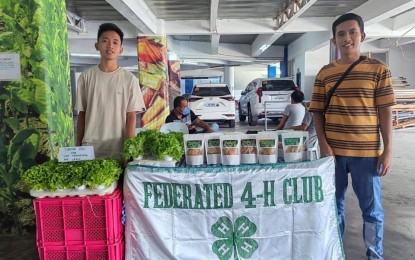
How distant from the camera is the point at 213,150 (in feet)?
8.04

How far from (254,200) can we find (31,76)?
2.14 metres

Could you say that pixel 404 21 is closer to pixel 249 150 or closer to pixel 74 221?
pixel 249 150

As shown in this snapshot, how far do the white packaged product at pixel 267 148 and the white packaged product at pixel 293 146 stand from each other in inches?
2.6

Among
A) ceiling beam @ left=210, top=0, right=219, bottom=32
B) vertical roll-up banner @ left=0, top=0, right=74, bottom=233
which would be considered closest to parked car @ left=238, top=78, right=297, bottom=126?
ceiling beam @ left=210, top=0, right=219, bottom=32

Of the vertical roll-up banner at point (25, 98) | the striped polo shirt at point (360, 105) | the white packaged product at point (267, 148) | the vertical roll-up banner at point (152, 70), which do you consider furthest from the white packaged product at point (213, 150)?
the vertical roll-up banner at point (152, 70)

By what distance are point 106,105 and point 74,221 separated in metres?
0.90

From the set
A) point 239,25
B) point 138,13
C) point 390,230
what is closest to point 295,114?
point 390,230

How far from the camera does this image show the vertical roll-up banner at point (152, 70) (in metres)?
9.93

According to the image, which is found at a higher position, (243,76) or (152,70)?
(243,76)

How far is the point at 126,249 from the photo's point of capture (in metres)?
2.24

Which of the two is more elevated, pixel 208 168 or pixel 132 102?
pixel 132 102

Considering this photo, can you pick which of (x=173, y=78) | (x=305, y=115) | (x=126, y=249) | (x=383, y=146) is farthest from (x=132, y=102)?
(x=173, y=78)

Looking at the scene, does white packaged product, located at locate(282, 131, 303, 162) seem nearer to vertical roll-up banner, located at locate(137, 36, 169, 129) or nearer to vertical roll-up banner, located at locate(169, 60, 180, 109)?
vertical roll-up banner, located at locate(137, 36, 169, 129)

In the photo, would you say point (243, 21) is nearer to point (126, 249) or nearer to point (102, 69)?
point (102, 69)
